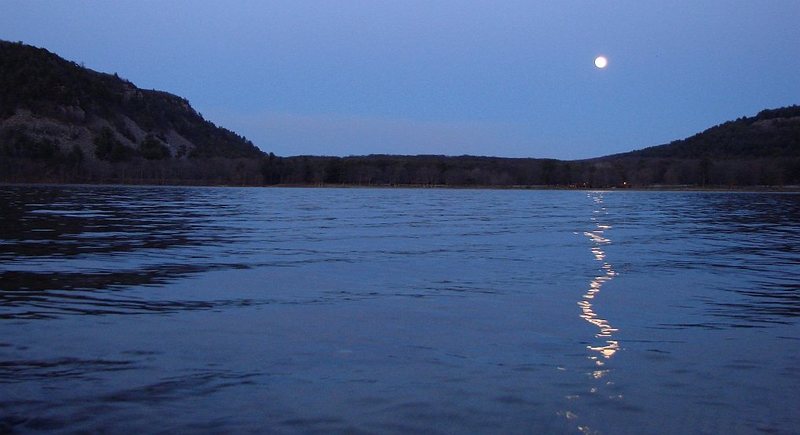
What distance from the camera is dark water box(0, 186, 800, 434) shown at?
8.38 meters

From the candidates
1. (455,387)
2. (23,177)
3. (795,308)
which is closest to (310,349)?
(455,387)

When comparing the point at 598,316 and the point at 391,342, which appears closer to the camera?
the point at 391,342

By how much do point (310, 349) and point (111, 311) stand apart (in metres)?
4.80

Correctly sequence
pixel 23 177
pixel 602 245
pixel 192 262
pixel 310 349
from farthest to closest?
pixel 23 177 < pixel 602 245 < pixel 192 262 < pixel 310 349

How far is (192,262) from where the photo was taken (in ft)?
72.4

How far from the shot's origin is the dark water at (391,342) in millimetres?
8375

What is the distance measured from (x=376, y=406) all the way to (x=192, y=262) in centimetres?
1460

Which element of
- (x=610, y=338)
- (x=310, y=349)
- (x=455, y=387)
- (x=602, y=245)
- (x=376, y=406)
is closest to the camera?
(x=376, y=406)

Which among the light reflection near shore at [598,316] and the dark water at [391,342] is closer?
the dark water at [391,342]

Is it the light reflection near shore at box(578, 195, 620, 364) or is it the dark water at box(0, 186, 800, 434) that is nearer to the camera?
the dark water at box(0, 186, 800, 434)

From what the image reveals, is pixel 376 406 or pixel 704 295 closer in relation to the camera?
pixel 376 406

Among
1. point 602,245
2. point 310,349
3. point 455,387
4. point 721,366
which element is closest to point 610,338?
point 721,366

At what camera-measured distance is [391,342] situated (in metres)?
12.0

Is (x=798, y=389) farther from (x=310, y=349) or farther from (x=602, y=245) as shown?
(x=602, y=245)
